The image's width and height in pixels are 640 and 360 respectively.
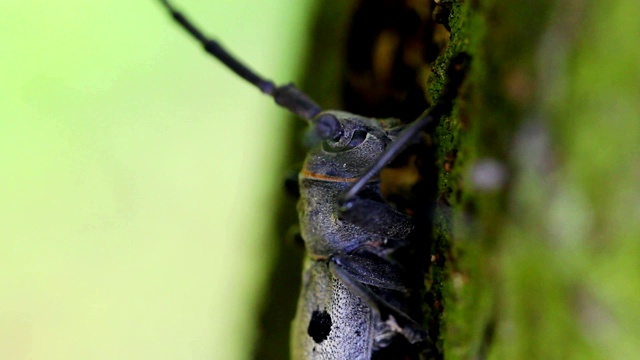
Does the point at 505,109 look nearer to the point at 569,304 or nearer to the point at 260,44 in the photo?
the point at 569,304

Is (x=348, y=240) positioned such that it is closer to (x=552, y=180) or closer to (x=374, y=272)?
(x=374, y=272)

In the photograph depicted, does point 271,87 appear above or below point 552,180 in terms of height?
above

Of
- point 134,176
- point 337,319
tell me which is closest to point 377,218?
point 337,319

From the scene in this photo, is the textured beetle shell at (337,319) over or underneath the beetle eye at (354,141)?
underneath

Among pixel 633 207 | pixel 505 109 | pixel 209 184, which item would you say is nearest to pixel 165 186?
pixel 209 184

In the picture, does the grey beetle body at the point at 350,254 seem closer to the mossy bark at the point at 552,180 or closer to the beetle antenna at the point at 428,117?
the beetle antenna at the point at 428,117

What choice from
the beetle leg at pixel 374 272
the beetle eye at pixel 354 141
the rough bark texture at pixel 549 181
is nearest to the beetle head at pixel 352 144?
the beetle eye at pixel 354 141

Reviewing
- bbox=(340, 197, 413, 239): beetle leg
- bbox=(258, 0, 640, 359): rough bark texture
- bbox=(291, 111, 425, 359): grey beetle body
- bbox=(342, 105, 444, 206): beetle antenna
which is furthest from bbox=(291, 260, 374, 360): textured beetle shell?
bbox=(258, 0, 640, 359): rough bark texture
